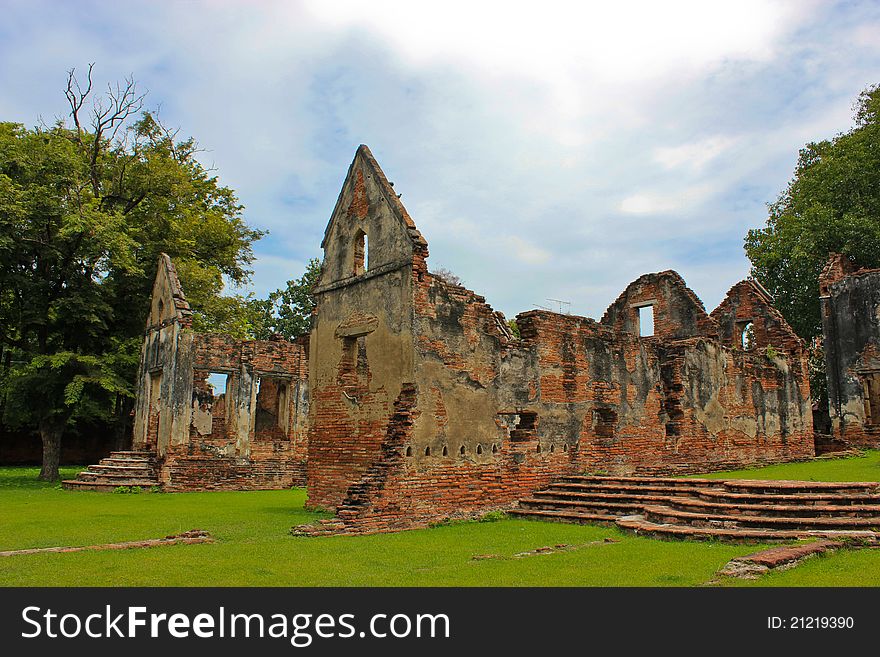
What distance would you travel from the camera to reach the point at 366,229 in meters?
14.7

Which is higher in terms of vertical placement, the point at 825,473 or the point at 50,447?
the point at 50,447

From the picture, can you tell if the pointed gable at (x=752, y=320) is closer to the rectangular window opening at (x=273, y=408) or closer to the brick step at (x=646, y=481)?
the brick step at (x=646, y=481)

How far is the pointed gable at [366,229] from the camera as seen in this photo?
13.6 metres

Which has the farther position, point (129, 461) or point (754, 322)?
point (754, 322)

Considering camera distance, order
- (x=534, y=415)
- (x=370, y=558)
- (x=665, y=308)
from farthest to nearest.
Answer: (x=665, y=308) < (x=534, y=415) < (x=370, y=558)

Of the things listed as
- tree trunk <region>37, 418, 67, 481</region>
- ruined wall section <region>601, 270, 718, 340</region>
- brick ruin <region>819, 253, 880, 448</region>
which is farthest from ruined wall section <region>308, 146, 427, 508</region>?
brick ruin <region>819, 253, 880, 448</region>

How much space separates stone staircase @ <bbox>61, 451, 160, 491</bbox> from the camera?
68.1 ft

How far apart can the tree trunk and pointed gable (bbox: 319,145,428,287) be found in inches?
531

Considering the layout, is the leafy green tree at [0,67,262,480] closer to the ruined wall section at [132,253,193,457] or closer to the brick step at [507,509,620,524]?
the ruined wall section at [132,253,193,457]

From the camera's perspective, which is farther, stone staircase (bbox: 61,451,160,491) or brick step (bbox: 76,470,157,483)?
brick step (bbox: 76,470,157,483)

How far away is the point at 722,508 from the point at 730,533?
1.43m

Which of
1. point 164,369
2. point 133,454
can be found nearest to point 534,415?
point 164,369

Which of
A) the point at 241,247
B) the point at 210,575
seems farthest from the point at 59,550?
the point at 241,247

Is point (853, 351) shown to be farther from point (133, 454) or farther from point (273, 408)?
point (133, 454)
